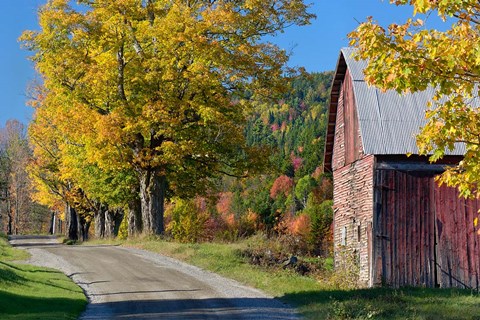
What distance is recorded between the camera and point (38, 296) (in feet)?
55.2

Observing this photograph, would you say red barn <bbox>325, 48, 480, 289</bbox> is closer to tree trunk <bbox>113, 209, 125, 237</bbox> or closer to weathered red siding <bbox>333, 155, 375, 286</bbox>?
weathered red siding <bbox>333, 155, 375, 286</bbox>

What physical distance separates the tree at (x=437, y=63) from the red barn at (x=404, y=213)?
12121 mm

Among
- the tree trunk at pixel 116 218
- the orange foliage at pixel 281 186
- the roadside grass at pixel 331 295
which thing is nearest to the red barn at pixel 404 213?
the roadside grass at pixel 331 295

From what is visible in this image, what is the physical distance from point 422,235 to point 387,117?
4852 millimetres

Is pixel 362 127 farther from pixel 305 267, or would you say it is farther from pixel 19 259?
pixel 19 259

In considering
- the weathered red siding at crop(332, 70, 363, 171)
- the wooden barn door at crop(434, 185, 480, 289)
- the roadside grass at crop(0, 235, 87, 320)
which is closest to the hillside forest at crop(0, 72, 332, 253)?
the weathered red siding at crop(332, 70, 363, 171)

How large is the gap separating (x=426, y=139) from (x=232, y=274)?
495 inches

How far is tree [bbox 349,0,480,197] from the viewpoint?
985 cm

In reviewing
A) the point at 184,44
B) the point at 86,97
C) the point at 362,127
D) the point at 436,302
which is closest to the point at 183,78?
the point at 184,44

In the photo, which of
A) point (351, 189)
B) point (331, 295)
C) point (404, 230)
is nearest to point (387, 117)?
point (351, 189)

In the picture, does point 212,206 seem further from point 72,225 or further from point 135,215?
point 72,225

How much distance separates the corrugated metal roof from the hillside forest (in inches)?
206

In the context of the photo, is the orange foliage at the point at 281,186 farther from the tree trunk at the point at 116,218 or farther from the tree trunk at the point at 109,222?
the tree trunk at the point at 109,222

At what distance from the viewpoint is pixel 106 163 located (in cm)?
3031
